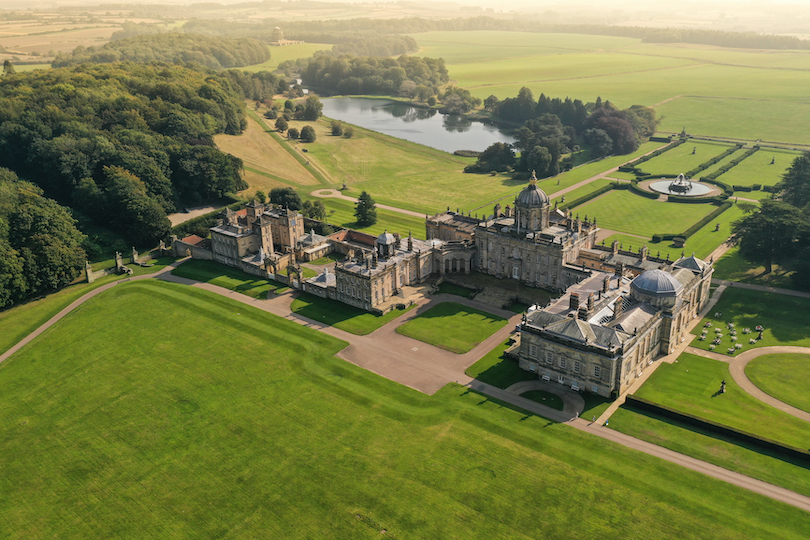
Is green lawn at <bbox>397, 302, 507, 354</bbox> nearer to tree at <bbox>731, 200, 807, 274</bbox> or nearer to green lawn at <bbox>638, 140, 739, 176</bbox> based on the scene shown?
tree at <bbox>731, 200, 807, 274</bbox>

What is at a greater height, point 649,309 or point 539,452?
point 649,309

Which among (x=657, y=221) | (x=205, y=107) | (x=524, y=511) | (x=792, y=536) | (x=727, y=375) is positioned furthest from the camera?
(x=205, y=107)

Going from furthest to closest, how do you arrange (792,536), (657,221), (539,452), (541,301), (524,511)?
(657,221)
(541,301)
(539,452)
(524,511)
(792,536)

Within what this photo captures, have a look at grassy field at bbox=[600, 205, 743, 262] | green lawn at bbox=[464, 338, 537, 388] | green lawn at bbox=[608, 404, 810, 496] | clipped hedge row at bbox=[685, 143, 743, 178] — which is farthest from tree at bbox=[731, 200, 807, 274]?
clipped hedge row at bbox=[685, 143, 743, 178]

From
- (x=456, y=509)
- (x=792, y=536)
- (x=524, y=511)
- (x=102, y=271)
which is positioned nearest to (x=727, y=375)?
(x=792, y=536)

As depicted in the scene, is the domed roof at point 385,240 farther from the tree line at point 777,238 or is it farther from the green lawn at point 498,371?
the tree line at point 777,238

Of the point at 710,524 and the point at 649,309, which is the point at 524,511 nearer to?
the point at 710,524

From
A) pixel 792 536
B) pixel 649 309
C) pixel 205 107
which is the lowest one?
pixel 792 536
